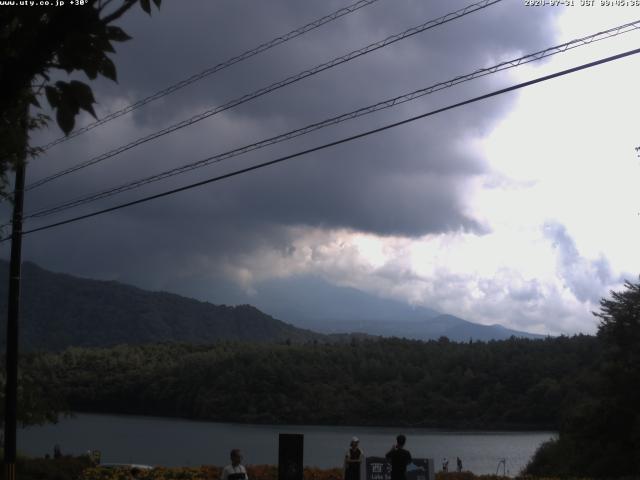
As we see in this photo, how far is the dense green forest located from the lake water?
12.6 feet

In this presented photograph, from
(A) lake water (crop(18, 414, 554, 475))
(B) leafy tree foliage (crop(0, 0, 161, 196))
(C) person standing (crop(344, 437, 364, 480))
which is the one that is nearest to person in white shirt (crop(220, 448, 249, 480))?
(C) person standing (crop(344, 437, 364, 480))

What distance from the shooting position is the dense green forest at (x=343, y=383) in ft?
340

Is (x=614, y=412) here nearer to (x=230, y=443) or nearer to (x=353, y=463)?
(x=353, y=463)

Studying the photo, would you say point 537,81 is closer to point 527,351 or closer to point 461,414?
point 461,414

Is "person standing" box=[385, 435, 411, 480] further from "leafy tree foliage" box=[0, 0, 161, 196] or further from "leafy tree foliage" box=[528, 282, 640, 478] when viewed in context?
"leafy tree foliage" box=[528, 282, 640, 478]

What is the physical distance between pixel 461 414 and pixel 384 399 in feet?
38.9

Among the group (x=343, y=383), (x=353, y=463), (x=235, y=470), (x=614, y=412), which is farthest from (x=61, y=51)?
(x=343, y=383)

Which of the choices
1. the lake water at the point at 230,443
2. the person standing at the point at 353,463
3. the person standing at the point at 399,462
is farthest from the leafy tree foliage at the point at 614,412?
the person standing at the point at 399,462

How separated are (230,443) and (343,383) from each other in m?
44.9

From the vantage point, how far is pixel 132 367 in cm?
12500

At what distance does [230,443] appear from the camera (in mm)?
76625

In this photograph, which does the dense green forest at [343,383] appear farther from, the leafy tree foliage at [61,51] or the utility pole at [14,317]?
the leafy tree foliage at [61,51]

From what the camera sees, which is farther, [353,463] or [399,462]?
[353,463]

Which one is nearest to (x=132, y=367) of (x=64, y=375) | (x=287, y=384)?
(x=64, y=375)
